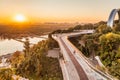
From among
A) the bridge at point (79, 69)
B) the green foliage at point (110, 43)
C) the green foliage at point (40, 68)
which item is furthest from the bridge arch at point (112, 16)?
the green foliage at point (40, 68)

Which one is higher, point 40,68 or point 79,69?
point 79,69

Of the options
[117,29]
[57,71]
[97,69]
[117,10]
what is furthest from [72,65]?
[117,10]

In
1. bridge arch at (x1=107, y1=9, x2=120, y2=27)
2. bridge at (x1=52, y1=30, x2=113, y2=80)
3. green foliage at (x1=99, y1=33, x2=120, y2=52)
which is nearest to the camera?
bridge at (x1=52, y1=30, x2=113, y2=80)

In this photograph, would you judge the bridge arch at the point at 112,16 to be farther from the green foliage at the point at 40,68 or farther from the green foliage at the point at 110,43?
the green foliage at the point at 40,68

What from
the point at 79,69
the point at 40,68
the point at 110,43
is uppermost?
the point at 110,43

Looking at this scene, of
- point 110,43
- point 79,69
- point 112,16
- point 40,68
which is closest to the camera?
point 79,69

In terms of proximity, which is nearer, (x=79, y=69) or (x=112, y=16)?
(x=79, y=69)

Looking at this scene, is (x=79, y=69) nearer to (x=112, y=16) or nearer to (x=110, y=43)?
(x=110, y=43)

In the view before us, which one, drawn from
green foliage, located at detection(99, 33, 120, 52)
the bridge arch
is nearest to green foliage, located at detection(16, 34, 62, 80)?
green foliage, located at detection(99, 33, 120, 52)

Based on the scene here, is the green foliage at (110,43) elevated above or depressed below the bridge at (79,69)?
above

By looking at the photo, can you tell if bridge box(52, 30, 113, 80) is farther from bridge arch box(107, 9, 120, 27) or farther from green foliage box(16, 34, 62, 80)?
bridge arch box(107, 9, 120, 27)

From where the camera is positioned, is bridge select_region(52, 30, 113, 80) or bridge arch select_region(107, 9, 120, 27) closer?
bridge select_region(52, 30, 113, 80)

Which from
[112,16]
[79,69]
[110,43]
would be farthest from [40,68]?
[112,16]
